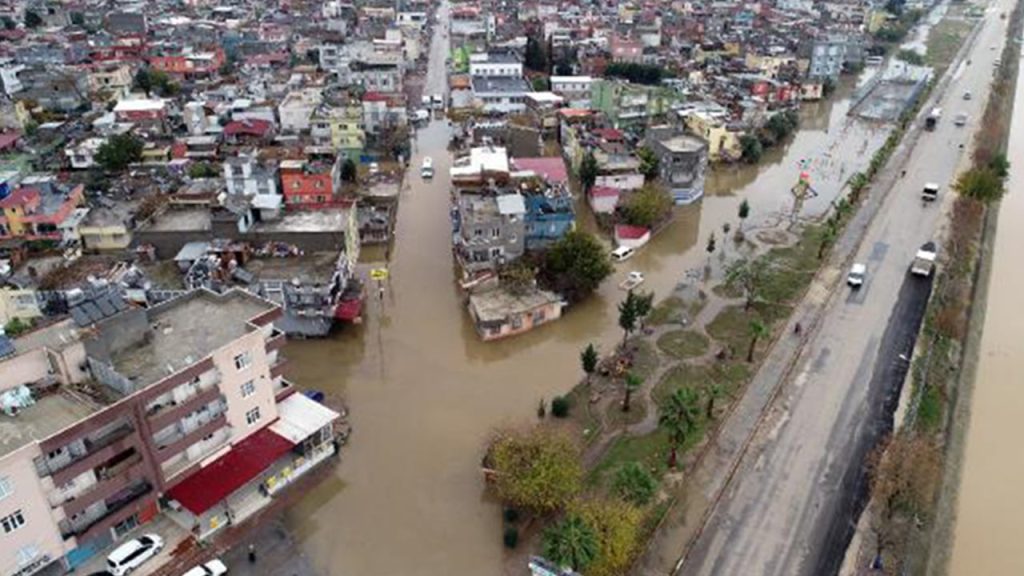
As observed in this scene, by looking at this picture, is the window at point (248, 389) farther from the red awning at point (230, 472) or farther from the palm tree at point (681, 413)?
the palm tree at point (681, 413)

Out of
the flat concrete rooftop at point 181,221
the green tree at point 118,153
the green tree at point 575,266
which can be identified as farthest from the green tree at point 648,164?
the green tree at point 118,153

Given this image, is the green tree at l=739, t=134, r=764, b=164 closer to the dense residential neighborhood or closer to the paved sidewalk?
the dense residential neighborhood

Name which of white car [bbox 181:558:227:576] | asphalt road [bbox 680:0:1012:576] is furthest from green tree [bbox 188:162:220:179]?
asphalt road [bbox 680:0:1012:576]

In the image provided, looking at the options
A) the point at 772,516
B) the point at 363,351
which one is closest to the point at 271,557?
the point at 363,351

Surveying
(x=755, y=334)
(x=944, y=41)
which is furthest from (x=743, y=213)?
(x=944, y=41)

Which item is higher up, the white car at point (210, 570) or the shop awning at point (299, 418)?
the shop awning at point (299, 418)

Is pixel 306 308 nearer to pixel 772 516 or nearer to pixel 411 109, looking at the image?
pixel 772 516
